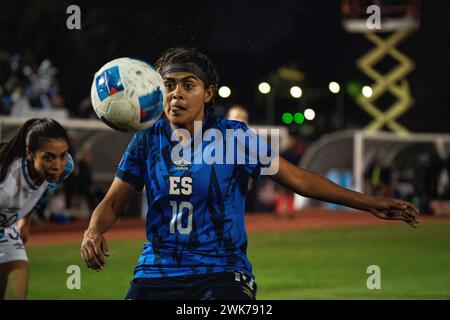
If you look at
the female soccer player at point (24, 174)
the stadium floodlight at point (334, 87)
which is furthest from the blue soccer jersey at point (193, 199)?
the stadium floodlight at point (334, 87)

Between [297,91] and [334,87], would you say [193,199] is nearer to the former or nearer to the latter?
[297,91]

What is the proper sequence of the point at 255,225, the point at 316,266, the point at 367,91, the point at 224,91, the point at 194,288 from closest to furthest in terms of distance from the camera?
the point at 194,288, the point at 316,266, the point at 224,91, the point at 255,225, the point at 367,91

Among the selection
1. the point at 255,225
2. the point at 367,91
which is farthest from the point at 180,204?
the point at 367,91

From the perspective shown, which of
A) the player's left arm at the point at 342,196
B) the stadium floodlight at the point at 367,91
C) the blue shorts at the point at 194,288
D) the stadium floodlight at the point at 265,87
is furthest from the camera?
the stadium floodlight at the point at 367,91

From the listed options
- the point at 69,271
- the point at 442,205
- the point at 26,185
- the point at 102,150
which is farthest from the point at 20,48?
the point at 26,185

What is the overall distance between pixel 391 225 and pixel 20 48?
11.5m

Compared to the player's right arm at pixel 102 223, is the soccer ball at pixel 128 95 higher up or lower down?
higher up

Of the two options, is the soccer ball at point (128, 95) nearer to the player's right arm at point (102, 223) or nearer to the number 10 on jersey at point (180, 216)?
the player's right arm at point (102, 223)

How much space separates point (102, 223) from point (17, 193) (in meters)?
2.23

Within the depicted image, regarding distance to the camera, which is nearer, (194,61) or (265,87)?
(194,61)

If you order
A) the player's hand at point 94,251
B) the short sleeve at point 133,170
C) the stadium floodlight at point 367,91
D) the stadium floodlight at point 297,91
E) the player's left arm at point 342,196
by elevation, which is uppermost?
the stadium floodlight at point 367,91

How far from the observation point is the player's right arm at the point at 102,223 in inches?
186

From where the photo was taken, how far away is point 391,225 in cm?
2109

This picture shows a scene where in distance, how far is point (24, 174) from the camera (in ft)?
23.1
